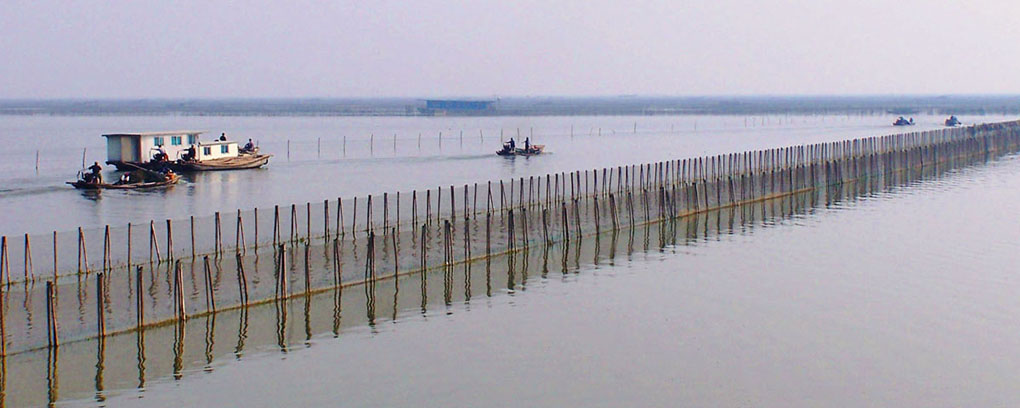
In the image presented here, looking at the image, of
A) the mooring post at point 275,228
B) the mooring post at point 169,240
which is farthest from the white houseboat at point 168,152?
the mooring post at point 169,240

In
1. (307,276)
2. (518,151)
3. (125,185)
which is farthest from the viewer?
(518,151)

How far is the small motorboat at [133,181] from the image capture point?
231 feet

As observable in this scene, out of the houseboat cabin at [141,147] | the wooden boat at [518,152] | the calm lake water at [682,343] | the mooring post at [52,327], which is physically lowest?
the calm lake water at [682,343]

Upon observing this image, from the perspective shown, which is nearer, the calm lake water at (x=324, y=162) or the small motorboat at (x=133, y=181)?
the calm lake water at (x=324, y=162)

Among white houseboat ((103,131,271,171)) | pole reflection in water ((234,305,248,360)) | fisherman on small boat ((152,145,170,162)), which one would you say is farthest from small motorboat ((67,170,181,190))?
pole reflection in water ((234,305,248,360))

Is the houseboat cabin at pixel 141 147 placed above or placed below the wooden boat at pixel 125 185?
above

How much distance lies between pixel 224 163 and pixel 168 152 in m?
5.53

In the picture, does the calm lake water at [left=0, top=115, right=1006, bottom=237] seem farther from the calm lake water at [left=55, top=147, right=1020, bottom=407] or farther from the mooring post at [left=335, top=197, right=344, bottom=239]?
the calm lake water at [left=55, top=147, right=1020, bottom=407]

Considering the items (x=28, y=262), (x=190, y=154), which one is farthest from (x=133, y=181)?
(x=28, y=262)

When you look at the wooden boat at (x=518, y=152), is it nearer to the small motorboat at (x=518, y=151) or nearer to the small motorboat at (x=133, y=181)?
the small motorboat at (x=518, y=151)

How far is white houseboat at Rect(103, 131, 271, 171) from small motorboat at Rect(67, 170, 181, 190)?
2.09 metres

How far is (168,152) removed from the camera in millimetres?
80375

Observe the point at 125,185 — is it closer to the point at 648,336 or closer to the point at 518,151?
the point at 518,151

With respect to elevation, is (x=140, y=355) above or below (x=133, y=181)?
below
